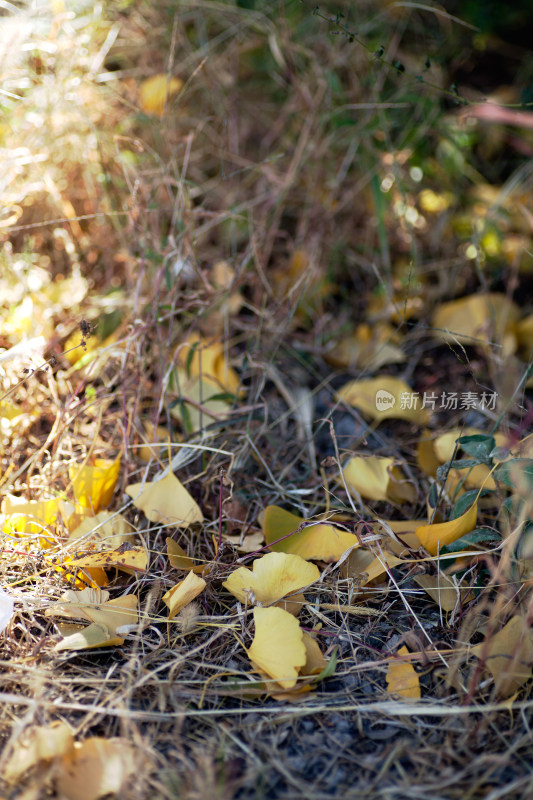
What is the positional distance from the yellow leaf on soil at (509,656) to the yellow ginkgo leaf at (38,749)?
1.42ft

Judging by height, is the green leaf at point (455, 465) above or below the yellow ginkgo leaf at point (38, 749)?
above

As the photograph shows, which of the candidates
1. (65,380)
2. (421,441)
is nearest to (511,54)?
(421,441)

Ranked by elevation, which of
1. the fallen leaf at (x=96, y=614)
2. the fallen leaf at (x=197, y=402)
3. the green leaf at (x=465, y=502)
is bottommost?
the fallen leaf at (x=96, y=614)

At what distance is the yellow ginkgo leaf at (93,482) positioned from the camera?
91cm

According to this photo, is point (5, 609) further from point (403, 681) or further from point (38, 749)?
point (403, 681)

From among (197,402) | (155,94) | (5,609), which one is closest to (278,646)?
(5,609)

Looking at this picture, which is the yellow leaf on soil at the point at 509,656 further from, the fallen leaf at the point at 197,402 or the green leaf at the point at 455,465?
the fallen leaf at the point at 197,402

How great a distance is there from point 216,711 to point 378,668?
7.7 inches

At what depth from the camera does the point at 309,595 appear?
829 mm

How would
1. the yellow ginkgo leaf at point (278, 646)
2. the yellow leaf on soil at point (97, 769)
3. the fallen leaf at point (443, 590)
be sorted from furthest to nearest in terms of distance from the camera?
1. the fallen leaf at point (443, 590)
2. the yellow ginkgo leaf at point (278, 646)
3. the yellow leaf on soil at point (97, 769)

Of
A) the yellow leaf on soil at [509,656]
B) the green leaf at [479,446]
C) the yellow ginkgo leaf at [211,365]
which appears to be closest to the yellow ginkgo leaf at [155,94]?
the yellow ginkgo leaf at [211,365]

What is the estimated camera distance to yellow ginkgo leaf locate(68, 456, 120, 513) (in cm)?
91

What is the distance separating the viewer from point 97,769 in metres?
0.59

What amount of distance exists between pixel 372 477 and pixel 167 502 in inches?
12.0
